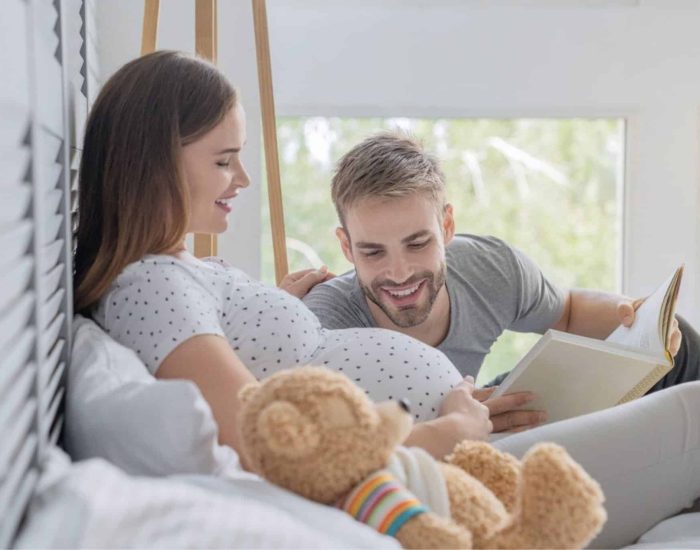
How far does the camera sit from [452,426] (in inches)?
56.0

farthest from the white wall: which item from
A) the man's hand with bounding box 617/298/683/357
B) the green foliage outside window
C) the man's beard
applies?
the man's hand with bounding box 617/298/683/357

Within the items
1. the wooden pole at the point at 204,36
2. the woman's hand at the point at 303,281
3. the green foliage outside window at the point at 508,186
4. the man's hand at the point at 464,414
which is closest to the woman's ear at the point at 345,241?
the woman's hand at the point at 303,281

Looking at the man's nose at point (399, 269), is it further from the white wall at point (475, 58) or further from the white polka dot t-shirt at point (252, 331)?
the white wall at point (475, 58)

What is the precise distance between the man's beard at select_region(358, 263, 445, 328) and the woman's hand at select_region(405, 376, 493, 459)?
0.59m

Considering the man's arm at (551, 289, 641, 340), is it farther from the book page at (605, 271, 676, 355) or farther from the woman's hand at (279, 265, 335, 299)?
the woman's hand at (279, 265, 335, 299)

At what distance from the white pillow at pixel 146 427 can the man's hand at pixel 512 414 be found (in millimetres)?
707

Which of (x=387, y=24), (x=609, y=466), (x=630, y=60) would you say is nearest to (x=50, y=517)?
(x=609, y=466)

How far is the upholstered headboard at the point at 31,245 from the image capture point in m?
0.91

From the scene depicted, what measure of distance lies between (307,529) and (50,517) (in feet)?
0.71

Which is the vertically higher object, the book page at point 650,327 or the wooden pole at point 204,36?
the wooden pole at point 204,36

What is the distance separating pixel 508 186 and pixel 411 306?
247cm

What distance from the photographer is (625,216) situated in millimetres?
3793

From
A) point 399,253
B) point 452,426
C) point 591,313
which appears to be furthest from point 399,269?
point 452,426

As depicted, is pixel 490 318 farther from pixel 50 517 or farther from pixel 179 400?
pixel 50 517
